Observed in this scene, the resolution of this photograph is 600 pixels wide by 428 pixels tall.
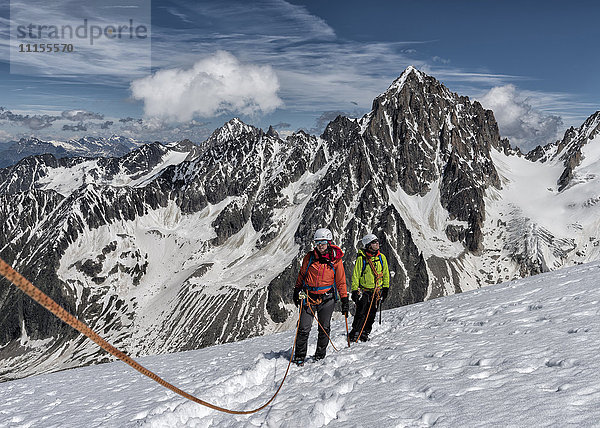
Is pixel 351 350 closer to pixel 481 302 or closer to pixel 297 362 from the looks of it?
pixel 297 362

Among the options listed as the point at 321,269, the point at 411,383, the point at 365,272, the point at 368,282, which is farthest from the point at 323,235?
the point at 411,383

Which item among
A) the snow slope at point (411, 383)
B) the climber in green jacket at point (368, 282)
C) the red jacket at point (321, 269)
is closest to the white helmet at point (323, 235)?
the red jacket at point (321, 269)

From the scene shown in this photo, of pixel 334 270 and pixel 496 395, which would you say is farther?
pixel 334 270

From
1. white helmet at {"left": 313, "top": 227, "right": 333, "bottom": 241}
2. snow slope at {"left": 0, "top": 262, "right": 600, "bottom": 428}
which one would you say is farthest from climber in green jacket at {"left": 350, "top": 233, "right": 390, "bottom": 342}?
white helmet at {"left": 313, "top": 227, "right": 333, "bottom": 241}

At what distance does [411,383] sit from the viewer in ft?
25.7

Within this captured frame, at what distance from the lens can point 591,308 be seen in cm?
1052

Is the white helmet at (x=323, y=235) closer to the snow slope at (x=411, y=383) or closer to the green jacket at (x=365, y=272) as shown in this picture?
the green jacket at (x=365, y=272)

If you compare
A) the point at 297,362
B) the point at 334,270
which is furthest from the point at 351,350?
the point at 334,270

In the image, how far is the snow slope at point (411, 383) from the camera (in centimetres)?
604

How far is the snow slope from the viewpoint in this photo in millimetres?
6039

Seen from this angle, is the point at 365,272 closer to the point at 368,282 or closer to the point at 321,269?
the point at 368,282

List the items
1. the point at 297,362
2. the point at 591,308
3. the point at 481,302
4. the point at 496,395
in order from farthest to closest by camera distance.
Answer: the point at 481,302 < the point at 297,362 < the point at 591,308 < the point at 496,395

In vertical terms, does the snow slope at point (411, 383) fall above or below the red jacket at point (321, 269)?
below

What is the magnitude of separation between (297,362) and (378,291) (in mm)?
4324
